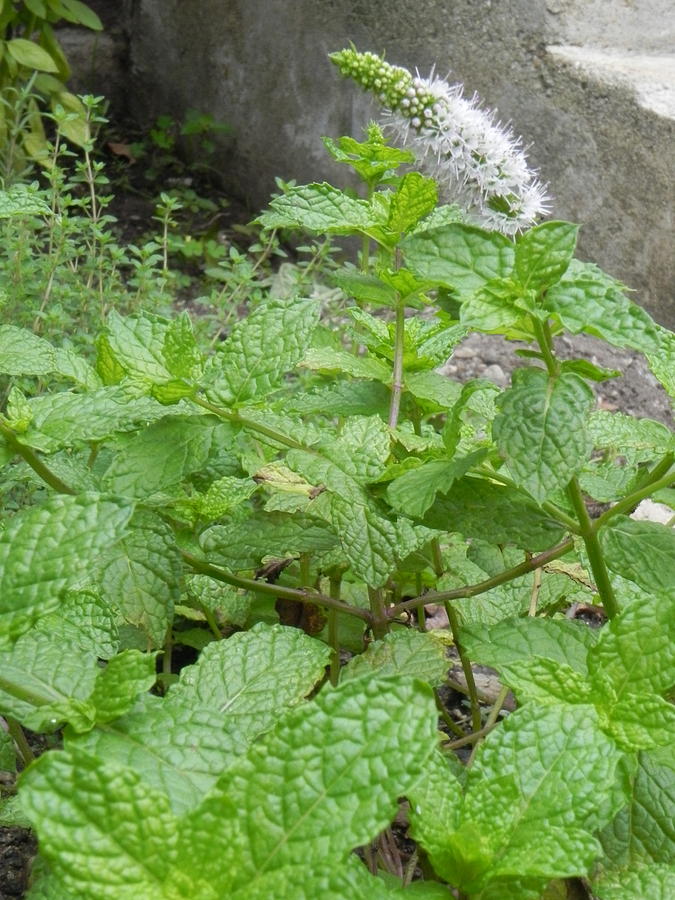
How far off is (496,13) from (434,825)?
8.43 feet

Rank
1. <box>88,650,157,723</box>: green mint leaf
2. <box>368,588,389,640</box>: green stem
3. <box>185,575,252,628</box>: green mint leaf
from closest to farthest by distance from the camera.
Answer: <box>88,650,157,723</box>: green mint leaf
<box>368,588,389,640</box>: green stem
<box>185,575,252,628</box>: green mint leaf

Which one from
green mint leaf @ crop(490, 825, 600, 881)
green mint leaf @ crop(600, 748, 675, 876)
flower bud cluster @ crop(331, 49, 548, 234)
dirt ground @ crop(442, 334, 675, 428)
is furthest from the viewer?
dirt ground @ crop(442, 334, 675, 428)

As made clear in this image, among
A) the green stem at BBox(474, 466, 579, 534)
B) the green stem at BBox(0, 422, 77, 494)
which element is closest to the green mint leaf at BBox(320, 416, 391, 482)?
the green stem at BBox(474, 466, 579, 534)

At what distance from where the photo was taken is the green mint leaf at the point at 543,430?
0.95 metres

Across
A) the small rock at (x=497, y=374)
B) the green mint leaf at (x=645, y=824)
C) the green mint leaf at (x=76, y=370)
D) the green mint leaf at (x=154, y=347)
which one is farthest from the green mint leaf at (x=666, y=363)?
the small rock at (x=497, y=374)

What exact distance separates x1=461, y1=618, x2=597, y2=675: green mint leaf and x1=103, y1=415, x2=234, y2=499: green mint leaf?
12.8 inches

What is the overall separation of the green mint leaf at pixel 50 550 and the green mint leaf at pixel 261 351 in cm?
30

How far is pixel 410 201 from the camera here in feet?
4.24

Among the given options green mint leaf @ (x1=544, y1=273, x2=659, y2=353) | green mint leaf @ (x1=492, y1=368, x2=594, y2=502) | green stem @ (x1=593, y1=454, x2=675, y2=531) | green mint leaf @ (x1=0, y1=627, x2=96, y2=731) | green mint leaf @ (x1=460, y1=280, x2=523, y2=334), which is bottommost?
green mint leaf @ (x1=0, y1=627, x2=96, y2=731)

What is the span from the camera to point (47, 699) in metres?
0.92

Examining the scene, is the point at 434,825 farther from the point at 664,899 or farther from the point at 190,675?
the point at 190,675

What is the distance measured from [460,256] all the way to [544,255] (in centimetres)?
8

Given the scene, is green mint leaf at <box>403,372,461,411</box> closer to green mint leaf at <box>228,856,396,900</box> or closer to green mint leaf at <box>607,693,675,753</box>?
green mint leaf at <box>607,693,675,753</box>

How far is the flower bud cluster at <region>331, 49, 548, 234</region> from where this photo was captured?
1.59 meters
